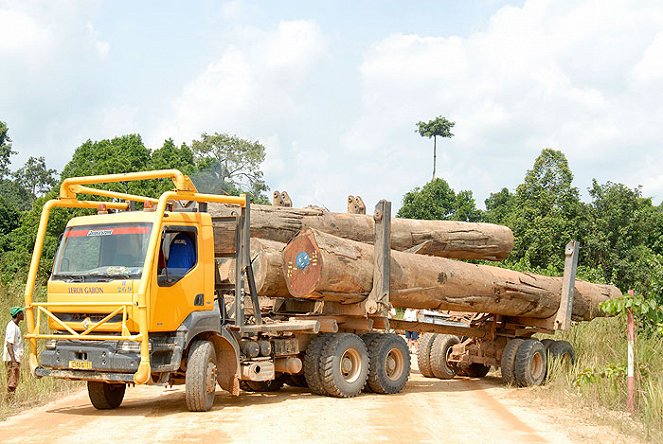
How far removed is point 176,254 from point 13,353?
3092mm

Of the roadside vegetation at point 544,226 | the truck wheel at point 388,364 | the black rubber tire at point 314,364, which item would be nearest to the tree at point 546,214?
the roadside vegetation at point 544,226

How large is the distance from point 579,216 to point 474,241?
17.7 m

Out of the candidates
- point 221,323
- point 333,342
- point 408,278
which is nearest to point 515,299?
point 408,278

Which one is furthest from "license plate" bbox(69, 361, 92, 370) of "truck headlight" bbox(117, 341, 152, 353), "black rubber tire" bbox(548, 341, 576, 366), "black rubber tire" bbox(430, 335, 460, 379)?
"black rubber tire" bbox(548, 341, 576, 366)

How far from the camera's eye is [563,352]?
17531 millimetres

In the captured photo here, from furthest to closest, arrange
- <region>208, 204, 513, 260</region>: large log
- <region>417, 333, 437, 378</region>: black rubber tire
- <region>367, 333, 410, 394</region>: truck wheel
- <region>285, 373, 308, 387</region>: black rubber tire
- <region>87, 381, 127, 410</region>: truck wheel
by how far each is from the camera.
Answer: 1. <region>417, 333, 437, 378</region>: black rubber tire
2. <region>285, 373, 308, 387</region>: black rubber tire
3. <region>367, 333, 410, 394</region>: truck wheel
4. <region>208, 204, 513, 260</region>: large log
5. <region>87, 381, 127, 410</region>: truck wheel

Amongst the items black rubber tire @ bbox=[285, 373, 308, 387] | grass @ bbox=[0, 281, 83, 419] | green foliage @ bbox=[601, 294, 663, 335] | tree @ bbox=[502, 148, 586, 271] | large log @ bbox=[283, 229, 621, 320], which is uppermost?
tree @ bbox=[502, 148, 586, 271]

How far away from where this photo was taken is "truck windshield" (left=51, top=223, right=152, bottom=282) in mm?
11039

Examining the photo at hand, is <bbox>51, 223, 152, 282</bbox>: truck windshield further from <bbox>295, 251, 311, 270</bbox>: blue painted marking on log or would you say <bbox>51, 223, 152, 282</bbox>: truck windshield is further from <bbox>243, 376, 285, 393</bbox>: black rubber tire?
<bbox>243, 376, 285, 393</bbox>: black rubber tire

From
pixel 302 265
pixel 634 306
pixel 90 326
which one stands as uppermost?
pixel 302 265

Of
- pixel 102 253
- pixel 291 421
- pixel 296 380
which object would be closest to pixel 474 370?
pixel 296 380

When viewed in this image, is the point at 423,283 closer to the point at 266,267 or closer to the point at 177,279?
the point at 266,267

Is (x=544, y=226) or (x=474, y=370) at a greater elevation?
(x=544, y=226)

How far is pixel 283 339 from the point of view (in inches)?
527
